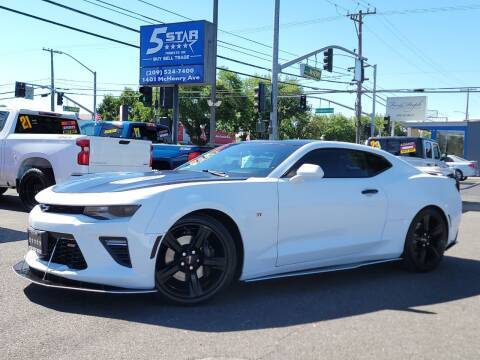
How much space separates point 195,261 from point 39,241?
133 centimetres

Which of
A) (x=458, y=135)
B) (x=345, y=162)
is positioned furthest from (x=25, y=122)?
(x=458, y=135)

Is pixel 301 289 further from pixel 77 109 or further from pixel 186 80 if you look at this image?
pixel 77 109

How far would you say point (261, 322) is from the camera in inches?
174

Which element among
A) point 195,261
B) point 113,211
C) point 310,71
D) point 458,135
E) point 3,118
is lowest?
point 195,261

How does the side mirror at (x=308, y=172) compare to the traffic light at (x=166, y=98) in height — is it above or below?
below

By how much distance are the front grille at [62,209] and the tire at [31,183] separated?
18.3ft

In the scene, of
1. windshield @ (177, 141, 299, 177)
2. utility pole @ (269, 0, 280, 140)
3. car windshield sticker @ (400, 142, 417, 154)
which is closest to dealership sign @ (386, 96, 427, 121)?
utility pole @ (269, 0, 280, 140)

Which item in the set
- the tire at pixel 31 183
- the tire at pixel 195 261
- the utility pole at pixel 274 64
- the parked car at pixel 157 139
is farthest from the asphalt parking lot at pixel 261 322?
the utility pole at pixel 274 64

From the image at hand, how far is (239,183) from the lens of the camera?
5.00 m

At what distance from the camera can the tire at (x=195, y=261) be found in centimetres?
461

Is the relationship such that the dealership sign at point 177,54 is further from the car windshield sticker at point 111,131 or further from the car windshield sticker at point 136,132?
the car windshield sticker at point 111,131

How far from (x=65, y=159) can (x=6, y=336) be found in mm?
6324

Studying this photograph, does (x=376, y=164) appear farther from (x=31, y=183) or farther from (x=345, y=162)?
(x=31, y=183)

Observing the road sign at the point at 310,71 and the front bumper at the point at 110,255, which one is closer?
the front bumper at the point at 110,255
